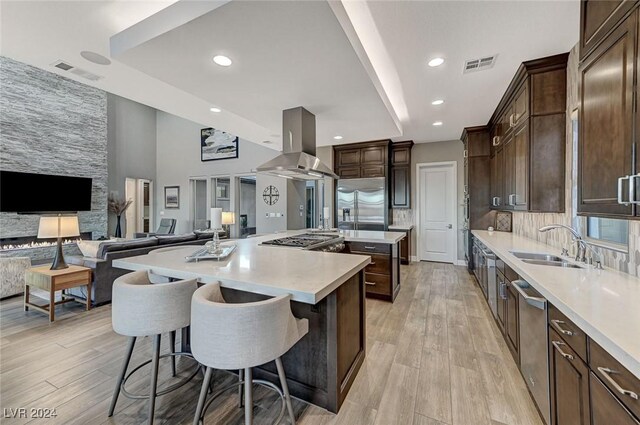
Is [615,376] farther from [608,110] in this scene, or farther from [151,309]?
[151,309]

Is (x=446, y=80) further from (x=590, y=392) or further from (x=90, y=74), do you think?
(x=90, y=74)

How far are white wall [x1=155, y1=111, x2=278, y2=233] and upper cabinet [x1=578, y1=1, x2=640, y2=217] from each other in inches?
298

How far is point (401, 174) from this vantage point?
606 centimetres

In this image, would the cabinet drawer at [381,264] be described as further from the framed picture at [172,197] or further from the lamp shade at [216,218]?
the framed picture at [172,197]

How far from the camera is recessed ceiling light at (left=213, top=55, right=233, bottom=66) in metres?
2.22

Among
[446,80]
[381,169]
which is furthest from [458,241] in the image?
[446,80]

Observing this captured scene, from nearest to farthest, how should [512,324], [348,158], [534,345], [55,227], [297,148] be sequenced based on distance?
[534,345] → [512,324] → [297,148] → [55,227] → [348,158]

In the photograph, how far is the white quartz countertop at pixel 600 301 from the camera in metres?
0.86

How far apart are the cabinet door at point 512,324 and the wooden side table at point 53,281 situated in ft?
15.2

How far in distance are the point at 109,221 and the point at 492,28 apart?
9.08 meters

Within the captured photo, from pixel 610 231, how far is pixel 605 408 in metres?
1.61

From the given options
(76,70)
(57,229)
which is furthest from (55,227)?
(76,70)

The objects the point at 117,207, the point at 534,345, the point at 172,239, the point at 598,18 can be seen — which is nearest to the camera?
A: the point at 598,18

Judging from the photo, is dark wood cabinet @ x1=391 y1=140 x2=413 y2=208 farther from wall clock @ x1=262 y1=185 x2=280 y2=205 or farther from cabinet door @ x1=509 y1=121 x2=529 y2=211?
wall clock @ x1=262 y1=185 x2=280 y2=205
